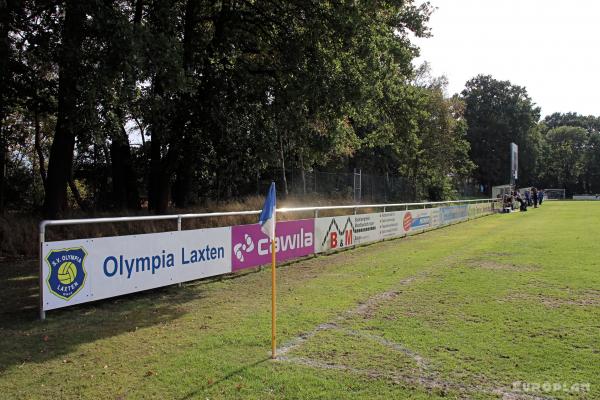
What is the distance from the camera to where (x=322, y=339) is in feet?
19.2

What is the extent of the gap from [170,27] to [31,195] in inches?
761

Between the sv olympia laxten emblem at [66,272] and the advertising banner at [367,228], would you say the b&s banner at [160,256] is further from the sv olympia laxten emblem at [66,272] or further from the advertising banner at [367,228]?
the advertising banner at [367,228]

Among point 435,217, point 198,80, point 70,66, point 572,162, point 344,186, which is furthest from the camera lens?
point 572,162

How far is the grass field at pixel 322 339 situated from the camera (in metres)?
4.45

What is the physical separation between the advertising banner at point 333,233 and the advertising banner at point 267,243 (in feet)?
1.13

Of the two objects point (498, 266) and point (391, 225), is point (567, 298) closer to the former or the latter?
point (498, 266)

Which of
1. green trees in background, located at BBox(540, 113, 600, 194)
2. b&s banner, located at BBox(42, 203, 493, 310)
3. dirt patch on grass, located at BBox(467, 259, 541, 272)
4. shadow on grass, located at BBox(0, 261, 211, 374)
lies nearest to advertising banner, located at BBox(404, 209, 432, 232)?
b&s banner, located at BBox(42, 203, 493, 310)

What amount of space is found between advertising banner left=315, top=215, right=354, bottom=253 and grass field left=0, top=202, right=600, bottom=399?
3.23m

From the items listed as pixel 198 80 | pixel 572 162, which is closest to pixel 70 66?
pixel 198 80

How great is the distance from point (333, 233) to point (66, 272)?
8.55 meters

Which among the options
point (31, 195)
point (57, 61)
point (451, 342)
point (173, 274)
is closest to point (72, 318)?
point (173, 274)

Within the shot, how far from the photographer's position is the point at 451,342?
18.7ft

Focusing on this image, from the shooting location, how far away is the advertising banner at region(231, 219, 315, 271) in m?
10.2

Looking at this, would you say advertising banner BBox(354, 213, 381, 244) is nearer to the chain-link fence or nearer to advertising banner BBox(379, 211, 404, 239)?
advertising banner BBox(379, 211, 404, 239)
